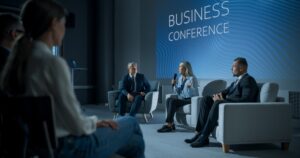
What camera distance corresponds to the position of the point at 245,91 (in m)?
4.26

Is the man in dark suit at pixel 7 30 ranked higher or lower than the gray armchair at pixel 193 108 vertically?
higher

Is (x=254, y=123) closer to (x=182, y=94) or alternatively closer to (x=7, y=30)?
(x=182, y=94)

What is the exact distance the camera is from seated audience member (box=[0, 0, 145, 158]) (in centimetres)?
141

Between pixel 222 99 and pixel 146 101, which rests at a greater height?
pixel 222 99

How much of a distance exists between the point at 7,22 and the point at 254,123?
296 cm

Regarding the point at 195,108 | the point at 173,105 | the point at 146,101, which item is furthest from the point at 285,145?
the point at 146,101

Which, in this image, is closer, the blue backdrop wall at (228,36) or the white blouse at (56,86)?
the white blouse at (56,86)

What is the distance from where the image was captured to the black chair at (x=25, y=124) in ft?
4.54

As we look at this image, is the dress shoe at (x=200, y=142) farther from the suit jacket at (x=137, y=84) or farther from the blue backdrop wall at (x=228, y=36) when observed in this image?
the suit jacket at (x=137, y=84)

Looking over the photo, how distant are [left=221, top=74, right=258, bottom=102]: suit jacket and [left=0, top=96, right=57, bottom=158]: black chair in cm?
323

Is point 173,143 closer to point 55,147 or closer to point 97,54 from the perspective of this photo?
point 55,147

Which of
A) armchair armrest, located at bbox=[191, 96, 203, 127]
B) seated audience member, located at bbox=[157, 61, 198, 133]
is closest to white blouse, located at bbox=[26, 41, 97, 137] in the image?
armchair armrest, located at bbox=[191, 96, 203, 127]

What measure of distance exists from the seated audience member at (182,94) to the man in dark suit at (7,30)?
11.6 ft

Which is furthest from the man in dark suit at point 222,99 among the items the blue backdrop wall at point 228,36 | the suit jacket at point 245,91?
the blue backdrop wall at point 228,36
